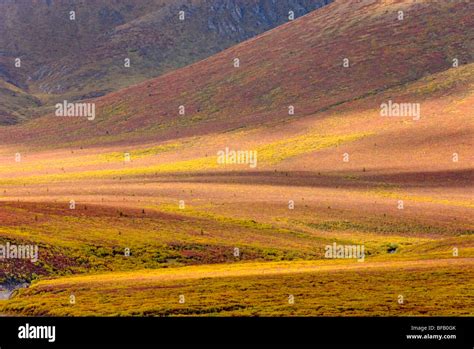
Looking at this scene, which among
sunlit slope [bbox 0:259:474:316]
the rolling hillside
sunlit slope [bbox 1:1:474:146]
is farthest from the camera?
sunlit slope [bbox 1:1:474:146]

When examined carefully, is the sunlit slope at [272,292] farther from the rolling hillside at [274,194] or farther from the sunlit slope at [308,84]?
the sunlit slope at [308,84]

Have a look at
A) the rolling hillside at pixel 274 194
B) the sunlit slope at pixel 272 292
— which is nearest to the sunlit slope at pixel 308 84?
the rolling hillside at pixel 274 194

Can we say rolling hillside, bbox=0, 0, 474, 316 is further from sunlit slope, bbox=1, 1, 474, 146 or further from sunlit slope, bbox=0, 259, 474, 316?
sunlit slope, bbox=1, 1, 474, 146

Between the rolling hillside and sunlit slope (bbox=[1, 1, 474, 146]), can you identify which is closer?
the rolling hillside

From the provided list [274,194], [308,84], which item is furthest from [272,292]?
[308,84]

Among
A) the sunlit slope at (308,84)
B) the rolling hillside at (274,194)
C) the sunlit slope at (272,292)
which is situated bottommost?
the sunlit slope at (272,292)

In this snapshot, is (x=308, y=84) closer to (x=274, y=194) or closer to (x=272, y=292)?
(x=274, y=194)

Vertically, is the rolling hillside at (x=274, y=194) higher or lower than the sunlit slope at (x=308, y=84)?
lower

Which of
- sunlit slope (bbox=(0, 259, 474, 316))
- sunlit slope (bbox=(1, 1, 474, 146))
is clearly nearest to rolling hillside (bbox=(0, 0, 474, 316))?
sunlit slope (bbox=(0, 259, 474, 316))

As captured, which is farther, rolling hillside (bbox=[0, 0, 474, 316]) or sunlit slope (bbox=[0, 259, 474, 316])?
rolling hillside (bbox=[0, 0, 474, 316])

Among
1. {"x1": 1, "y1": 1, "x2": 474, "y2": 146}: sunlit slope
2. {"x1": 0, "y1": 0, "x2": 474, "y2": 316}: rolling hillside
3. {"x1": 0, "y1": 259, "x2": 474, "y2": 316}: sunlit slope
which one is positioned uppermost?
{"x1": 1, "y1": 1, "x2": 474, "y2": 146}: sunlit slope

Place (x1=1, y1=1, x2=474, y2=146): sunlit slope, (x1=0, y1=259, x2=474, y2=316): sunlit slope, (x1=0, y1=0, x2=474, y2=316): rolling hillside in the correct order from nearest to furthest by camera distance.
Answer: (x1=0, y1=259, x2=474, y2=316): sunlit slope
(x1=0, y1=0, x2=474, y2=316): rolling hillside
(x1=1, y1=1, x2=474, y2=146): sunlit slope

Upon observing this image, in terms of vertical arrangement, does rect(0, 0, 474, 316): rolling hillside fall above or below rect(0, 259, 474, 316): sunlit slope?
above

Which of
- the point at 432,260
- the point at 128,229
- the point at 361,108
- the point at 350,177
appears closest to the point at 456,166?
the point at 350,177
